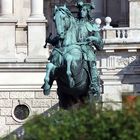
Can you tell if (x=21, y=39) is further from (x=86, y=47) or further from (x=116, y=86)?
(x=86, y=47)

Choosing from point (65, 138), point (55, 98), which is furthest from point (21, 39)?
point (65, 138)


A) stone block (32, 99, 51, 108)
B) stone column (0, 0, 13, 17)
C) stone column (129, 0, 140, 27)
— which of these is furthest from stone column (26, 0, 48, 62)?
stone column (129, 0, 140, 27)

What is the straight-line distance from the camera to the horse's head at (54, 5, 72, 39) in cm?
3142

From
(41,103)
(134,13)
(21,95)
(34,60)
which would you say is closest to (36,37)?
(34,60)

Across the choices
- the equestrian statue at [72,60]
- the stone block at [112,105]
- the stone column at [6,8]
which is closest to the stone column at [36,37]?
the stone column at [6,8]

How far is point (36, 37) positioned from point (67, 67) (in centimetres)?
2507

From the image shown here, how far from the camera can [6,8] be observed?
57.7 metres

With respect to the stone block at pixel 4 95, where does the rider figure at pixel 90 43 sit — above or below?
above

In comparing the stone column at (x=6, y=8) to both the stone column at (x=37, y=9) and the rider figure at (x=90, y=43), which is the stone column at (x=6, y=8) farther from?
the rider figure at (x=90, y=43)

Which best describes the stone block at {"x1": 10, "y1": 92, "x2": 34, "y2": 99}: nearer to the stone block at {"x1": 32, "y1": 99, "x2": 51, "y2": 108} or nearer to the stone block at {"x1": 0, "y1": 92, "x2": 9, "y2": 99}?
the stone block at {"x1": 0, "y1": 92, "x2": 9, "y2": 99}

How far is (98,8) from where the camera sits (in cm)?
6134

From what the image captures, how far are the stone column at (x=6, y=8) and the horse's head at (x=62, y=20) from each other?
25683 millimetres

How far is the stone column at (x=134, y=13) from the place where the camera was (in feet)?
183

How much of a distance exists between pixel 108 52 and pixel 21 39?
4.85m
